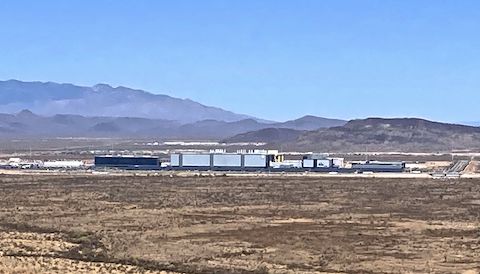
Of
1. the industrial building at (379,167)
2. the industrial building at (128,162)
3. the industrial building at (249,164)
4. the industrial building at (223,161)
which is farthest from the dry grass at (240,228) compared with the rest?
the industrial building at (128,162)

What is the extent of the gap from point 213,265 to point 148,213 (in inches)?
1003

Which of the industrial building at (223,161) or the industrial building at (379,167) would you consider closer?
the industrial building at (379,167)

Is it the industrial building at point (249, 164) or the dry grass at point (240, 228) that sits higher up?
the industrial building at point (249, 164)

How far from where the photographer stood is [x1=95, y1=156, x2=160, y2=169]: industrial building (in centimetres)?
13350

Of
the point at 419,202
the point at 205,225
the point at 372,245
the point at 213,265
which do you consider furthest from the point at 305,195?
the point at 213,265

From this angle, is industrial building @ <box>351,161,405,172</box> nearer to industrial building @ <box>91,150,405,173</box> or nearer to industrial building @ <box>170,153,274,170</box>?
industrial building @ <box>91,150,405,173</box>

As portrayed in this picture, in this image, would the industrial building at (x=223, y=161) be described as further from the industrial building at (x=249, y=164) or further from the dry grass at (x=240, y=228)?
the dry grass at (x=240, y=228)

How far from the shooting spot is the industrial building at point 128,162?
438 feet

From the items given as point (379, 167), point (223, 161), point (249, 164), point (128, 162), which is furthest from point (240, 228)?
point (128, 162)

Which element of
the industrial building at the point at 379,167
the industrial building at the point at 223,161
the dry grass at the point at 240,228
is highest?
the industrial building at the point at 223,161

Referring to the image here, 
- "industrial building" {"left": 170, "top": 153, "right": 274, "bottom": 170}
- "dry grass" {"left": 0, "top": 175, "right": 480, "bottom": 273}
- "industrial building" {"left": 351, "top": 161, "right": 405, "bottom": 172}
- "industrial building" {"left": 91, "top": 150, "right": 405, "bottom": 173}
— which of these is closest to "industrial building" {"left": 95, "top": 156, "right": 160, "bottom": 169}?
"industrial building" {"left": 91, "top": 150, "right": 405, "bottom": 173}

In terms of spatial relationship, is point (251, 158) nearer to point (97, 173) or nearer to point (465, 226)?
point (97, 173)

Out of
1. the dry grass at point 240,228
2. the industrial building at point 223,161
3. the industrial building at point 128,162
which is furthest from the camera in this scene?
the industrial building at point 128,162

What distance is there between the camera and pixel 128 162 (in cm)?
13562
